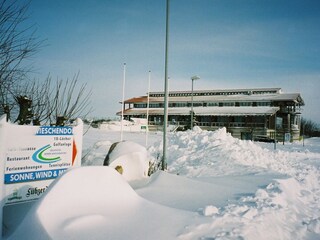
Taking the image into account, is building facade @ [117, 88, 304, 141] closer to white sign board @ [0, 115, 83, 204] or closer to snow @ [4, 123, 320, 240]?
snow @ [4, 123, 320, 240]

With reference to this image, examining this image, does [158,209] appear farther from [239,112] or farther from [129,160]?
[239,112]

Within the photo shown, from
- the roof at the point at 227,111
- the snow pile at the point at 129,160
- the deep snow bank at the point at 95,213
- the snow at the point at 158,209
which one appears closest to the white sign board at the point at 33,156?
the snow at the point at 158,209

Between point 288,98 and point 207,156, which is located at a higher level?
point 288,98

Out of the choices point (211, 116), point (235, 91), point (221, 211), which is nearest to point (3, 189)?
point (221, 211)

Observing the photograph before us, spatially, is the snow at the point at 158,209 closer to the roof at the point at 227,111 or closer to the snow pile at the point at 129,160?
the snow pile at the point at 129,160

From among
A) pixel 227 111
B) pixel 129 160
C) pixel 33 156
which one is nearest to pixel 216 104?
pixel 227 111

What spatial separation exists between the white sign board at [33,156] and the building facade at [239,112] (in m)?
31.3

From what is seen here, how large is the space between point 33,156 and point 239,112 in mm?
39394

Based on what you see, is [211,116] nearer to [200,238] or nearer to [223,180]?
[223,180]

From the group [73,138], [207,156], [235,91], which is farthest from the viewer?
[235,91]

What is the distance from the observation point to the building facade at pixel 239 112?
40.6 m

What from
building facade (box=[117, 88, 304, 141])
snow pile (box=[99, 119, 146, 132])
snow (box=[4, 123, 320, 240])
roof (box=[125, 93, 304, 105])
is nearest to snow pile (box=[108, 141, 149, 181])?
snow (box=[4, 123, 320, 240])

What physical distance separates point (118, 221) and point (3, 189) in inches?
71.9

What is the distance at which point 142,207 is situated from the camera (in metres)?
4.24
